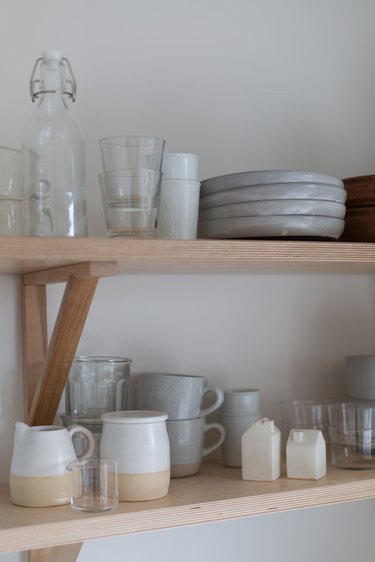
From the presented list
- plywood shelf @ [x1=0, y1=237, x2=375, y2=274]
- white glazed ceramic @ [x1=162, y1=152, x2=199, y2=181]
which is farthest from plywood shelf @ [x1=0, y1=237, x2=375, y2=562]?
white glazed ceramic @ [x1=162, y1=152, x2=199, y2=181]

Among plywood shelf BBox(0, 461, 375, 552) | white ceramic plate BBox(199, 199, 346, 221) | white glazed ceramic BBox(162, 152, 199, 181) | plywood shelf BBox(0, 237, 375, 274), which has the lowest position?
plywood shelf BBox(0, 461, 375, 552)

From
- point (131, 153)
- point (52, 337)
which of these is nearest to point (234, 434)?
point (52, 337)

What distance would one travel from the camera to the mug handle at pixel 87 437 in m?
1.06

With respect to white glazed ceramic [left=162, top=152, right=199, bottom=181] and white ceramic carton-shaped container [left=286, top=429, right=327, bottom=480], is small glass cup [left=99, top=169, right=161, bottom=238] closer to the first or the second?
white glazed ceramic [left=162, top=152, right=199, bottom=181]

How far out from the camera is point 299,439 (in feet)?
3.72

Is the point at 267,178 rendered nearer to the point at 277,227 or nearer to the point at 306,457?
the point at 277,227

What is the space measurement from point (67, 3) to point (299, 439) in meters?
0.74

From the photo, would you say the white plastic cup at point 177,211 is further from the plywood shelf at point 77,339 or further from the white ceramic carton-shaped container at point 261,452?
the white ceramic carton-shaped container at point 261,452

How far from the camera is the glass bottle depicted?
1012mm

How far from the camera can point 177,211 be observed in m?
1.07

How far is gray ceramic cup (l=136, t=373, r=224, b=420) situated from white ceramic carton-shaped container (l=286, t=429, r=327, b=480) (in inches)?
5.5

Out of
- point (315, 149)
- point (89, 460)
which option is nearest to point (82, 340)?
point (89, 460)

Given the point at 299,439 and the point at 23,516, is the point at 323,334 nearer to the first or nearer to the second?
the point at 299,439

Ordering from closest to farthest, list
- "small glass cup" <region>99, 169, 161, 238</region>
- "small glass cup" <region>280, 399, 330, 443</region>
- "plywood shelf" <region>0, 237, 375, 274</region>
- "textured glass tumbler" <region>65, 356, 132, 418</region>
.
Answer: "plywood shelf" <region>0, 237, 375, 274</region> < "small glass cup" <region>99, 169, 161, 238</region> < "textured glass tumbler" <region>65, 356, 132, 418</region> < "small glass cup" <region>280, 399, 330, 443</region>
